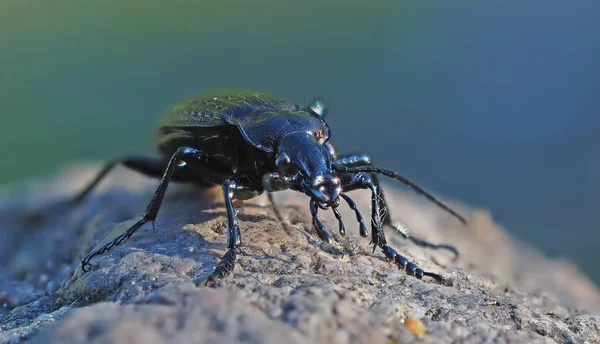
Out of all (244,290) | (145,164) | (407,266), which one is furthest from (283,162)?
(145,164)

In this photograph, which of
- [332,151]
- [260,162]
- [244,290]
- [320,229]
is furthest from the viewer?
[260,162]

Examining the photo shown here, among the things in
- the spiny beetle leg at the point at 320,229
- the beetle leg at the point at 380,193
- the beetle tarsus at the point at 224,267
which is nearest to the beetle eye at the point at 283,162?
the spiny beetle leg at the point at 320,229

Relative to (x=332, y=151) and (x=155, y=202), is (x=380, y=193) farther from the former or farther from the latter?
(x=155, y=202)

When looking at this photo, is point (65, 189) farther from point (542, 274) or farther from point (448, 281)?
point (542, 274)

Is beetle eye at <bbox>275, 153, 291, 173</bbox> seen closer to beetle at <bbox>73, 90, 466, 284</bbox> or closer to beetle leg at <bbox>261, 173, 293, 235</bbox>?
beetle at <bbox>73, 90, 466, 284</bbox>

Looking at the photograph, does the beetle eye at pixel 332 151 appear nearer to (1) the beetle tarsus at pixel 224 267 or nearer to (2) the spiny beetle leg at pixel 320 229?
(2) the spiny beetle leg at pixel 320 229

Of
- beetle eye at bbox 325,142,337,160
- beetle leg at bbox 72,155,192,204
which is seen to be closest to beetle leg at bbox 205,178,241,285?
beetle eye at bbox 325,142,337,160

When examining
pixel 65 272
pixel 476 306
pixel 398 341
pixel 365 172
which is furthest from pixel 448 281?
pixel 65 272
